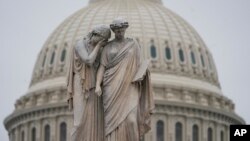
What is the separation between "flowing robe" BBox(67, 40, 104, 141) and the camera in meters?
17.5

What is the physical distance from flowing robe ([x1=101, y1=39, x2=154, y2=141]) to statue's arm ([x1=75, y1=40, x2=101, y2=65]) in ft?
0.38

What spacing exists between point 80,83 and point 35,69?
114 m

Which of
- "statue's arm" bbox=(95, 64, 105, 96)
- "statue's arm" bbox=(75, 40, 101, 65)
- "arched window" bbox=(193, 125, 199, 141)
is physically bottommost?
"arched window" bbox=(193, 125, 199, 141)

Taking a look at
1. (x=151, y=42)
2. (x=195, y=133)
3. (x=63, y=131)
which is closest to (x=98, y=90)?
(x=63, y=131)

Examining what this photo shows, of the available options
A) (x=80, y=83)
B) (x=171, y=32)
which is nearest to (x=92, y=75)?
(x=80, y=83)

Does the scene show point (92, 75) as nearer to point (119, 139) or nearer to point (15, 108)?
point (119, 139)

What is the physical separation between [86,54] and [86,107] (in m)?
0.65

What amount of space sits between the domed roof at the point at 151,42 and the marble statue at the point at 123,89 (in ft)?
348

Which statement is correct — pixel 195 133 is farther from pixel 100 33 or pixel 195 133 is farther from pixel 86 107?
pixel 86 107

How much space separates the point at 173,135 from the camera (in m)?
122

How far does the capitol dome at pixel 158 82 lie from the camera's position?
402ft

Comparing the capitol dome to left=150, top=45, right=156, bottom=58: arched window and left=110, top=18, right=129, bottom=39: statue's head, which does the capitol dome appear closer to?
left=150, top=45, right=156, bottom=58: arched window

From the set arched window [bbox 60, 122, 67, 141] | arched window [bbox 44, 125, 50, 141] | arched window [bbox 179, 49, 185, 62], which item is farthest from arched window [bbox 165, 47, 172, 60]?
arched window [bbox 44, 125, 50, 141]

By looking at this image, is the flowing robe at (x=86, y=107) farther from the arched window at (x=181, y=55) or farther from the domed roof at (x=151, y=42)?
the arched window at (x=181, y=55)
